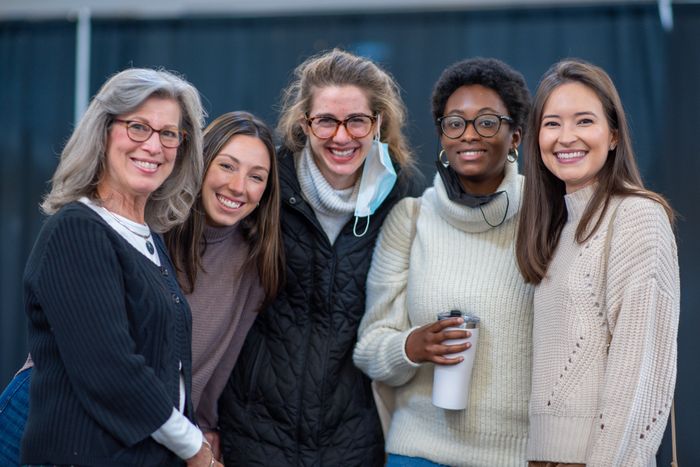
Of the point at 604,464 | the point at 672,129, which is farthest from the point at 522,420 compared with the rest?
the point at 672,129

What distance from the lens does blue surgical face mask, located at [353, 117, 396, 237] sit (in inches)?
86.0

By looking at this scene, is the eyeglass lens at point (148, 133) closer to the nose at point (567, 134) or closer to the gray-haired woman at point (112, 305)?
the gray-haired woman at point (112, 305)

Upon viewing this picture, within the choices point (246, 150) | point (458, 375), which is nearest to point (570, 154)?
point (458, 375)

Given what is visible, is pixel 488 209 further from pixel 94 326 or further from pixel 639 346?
pixel 94 326

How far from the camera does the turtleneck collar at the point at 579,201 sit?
1686 millimetres

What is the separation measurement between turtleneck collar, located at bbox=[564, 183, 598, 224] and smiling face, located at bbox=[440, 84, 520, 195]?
0.38 m

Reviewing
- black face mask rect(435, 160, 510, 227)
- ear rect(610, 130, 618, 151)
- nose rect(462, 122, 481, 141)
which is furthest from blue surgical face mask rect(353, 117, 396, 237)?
ear rect(610, 130, 618, 151)

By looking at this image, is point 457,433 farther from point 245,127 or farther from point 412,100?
point 412,100

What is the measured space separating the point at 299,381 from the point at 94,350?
86 centimetres

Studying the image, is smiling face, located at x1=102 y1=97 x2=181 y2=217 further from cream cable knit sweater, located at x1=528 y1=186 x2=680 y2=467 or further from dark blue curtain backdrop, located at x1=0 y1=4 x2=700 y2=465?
dark blue curtain backdrop, located at x1=0 y1=4 x2=700 y2=465

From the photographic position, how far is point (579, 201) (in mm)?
1696

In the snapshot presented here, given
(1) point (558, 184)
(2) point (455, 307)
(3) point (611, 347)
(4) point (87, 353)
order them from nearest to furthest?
(4) point (87, 353) → (3) point (611, 347) → (1) point (558, 184) → (2) point (455, 307)

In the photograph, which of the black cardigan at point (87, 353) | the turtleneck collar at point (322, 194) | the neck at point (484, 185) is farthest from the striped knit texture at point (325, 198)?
the black cardigan at point (87, 353)

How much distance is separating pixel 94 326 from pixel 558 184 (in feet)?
3.66
